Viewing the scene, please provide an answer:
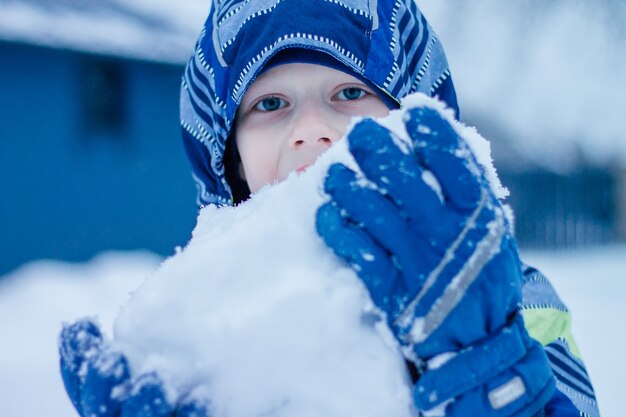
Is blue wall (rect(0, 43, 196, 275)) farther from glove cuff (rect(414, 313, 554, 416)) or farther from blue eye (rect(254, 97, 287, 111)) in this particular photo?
glove cuff (rect(414, 313, 554, 416))

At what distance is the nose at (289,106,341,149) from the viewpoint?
115cm

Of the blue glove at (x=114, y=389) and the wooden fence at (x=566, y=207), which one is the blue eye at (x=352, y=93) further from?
the wooden fence at (x=566, y=207)

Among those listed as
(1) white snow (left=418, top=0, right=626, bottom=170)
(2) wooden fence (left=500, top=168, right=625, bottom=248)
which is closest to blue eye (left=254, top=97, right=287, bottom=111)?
(1) white snow (left=418, top=0, right=626, bottom=170)

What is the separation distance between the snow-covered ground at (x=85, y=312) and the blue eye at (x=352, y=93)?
0.88m

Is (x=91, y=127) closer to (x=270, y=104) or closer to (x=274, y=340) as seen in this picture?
(x=270, y=104)

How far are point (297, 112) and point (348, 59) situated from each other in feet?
0.54

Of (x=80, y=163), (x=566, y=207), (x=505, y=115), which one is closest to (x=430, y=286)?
(x=80, y=163)

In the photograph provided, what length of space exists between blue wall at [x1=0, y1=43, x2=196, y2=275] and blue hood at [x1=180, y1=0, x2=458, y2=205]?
18.8ft

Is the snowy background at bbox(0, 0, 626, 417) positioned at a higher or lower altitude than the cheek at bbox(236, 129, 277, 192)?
higher

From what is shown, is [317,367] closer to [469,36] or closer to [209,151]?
[209,151]

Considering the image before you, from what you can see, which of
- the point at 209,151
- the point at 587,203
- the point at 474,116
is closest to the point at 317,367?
the point at 209,151

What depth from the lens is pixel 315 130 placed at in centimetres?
115

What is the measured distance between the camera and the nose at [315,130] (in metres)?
1.15

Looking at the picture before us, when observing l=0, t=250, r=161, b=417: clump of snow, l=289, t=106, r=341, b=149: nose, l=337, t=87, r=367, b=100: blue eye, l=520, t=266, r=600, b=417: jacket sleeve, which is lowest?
l=520, t=266, r=600, b=417: jacket sleeve
